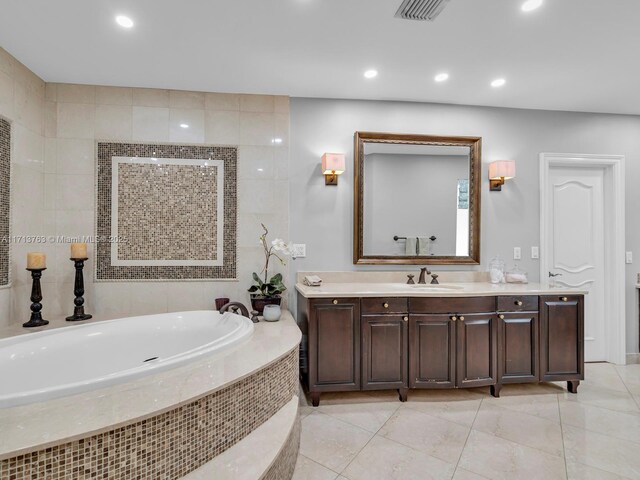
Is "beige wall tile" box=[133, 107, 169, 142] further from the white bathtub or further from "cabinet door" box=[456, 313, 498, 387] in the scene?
"cabinet door" box=[456, 313, 498, 387]

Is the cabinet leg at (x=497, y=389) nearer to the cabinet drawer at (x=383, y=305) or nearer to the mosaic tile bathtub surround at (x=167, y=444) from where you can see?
the cabinet drawer at (x=383, y=305)

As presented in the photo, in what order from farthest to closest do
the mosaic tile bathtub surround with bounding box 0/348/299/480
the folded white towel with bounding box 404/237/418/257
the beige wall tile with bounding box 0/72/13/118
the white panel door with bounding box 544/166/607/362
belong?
the white panel door with bounding box 544/166/607/362 → the folded white towel with bounding box 404/237/418/257 → the beige wall tile with bounding box 0/72/13/118 → the mosaic tile bathtub surround with bounding box 0/348/299/480

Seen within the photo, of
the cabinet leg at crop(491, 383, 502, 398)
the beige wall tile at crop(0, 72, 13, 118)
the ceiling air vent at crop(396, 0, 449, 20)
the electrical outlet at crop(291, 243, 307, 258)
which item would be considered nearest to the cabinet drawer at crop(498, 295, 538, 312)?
the cabinet leg at crop(491, 383, 502, 398)

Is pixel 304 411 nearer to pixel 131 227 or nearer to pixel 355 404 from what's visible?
pixel 355 404

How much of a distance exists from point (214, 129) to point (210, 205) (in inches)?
26.1

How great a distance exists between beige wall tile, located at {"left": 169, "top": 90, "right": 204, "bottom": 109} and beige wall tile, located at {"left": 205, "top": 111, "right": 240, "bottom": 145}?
112 millimetres

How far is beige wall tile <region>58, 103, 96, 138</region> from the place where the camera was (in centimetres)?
267

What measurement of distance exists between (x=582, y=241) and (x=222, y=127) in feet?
11.8

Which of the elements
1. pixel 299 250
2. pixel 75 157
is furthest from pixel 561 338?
pixel 75 157

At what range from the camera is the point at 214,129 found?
284 centimetres

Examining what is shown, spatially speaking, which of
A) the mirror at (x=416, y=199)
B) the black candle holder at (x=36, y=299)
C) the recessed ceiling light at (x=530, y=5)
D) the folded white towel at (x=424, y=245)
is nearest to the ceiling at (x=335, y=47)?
the recessed ceiling light at (x=530, y=5)

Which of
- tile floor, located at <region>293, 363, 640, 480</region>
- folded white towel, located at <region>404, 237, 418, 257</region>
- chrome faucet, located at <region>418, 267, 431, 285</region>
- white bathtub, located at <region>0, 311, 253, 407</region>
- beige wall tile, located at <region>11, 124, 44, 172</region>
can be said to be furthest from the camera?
folded white towel, located at <region>404, 237, 418, 257</region>

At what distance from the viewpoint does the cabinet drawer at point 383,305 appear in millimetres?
2377

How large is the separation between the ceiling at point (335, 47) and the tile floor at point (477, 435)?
96.7 inches
